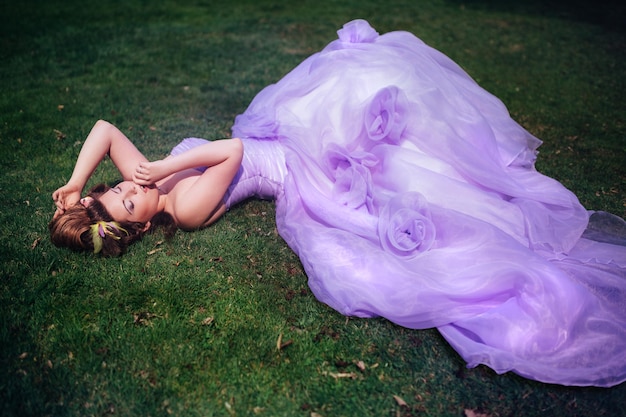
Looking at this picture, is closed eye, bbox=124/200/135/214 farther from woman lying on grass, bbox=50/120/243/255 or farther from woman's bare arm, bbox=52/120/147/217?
woman's bare arm, bbox=52/120/147/217

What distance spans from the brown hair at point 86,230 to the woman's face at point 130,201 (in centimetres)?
5

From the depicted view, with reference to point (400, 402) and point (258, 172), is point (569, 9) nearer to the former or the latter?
point (258, 172)

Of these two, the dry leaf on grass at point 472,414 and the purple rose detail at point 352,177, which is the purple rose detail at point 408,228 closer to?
the purple rose detail at point 352,177

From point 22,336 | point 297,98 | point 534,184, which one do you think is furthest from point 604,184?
point 22,336

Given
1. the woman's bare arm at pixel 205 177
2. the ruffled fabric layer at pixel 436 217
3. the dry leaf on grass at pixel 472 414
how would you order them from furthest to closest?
the woman's bare arm at pixel 205 177, the ruffled fabric layer at pixel 436 217, the dry leaf on grass at pixel 472 414

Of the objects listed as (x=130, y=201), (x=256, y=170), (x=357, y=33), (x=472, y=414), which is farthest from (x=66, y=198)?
(x=472, y=414)

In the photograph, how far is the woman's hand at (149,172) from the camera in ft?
13.9

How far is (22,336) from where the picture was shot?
357 centimetres

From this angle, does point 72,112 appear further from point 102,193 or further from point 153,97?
point 102,193

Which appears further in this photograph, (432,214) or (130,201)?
(130,201)

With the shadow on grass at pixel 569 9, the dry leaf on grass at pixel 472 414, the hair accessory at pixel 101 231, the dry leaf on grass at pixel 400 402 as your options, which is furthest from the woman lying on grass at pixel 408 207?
the shadow on grass at pixel 569 9

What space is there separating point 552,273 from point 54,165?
4.98 m

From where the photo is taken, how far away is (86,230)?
4098 millimetres

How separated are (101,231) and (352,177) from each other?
6.67 feet
